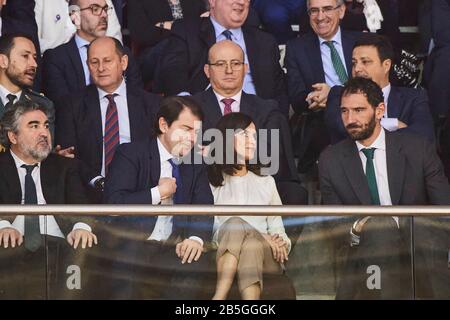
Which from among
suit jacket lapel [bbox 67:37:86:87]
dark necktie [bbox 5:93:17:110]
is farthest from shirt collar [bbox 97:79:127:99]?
dark necktie [bbox 5:93:17:110]

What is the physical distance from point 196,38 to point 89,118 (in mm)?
807

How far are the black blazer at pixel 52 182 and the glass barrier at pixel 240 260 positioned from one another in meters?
0.71

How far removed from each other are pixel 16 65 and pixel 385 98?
2197 millimetres

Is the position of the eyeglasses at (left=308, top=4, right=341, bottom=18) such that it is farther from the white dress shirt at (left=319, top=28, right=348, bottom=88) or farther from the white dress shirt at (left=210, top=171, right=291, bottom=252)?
the white dress shirt at (left=210, top=171, right=291, bottom=252)

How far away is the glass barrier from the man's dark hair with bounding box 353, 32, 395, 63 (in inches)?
60.8

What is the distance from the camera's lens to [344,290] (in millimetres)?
6859

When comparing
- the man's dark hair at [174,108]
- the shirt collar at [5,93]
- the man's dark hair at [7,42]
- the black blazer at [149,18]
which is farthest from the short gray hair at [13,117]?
the black blazer at [149,18]

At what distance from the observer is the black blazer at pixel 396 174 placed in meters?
7.61

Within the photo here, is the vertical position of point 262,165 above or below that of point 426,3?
below

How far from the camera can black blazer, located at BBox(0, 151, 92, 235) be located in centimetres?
753

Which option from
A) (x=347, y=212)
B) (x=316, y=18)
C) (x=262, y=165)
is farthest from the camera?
(x=316, y=18)

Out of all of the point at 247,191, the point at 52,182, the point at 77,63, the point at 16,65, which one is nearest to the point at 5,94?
the point at 16,65
